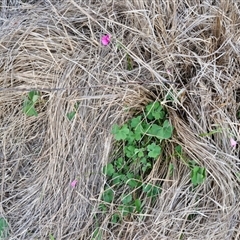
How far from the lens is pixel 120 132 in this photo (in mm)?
1310

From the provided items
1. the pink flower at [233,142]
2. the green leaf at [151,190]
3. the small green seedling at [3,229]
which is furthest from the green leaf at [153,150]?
the small green seedling at [3,229]

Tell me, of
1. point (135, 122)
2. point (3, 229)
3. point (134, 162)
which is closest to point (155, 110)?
point (135, 122)

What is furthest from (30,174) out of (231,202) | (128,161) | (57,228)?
(231,202)

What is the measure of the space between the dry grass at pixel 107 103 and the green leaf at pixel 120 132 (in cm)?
3

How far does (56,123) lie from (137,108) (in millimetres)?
269

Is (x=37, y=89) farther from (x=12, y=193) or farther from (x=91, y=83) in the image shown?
(x=12, y=193)

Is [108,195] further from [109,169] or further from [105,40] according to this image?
[105,40]

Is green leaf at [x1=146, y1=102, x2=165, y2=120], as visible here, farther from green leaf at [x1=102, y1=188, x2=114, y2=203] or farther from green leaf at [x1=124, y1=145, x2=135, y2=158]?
green leaf at [x1=102, y1=188, x2=114, y2=203]

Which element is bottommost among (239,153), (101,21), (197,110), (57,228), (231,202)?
(57,228)

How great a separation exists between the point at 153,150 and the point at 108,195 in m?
0.21

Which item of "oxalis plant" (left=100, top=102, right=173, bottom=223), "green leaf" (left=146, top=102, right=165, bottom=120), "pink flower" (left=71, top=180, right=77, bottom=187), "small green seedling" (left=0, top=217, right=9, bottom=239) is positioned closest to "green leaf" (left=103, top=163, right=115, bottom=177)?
"oxalis plant" (left=100, top=102, right=173, bottom=223)

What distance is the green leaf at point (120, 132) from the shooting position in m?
1.30

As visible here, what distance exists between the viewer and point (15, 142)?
1421mm

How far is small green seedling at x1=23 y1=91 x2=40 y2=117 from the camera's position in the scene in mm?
1380
